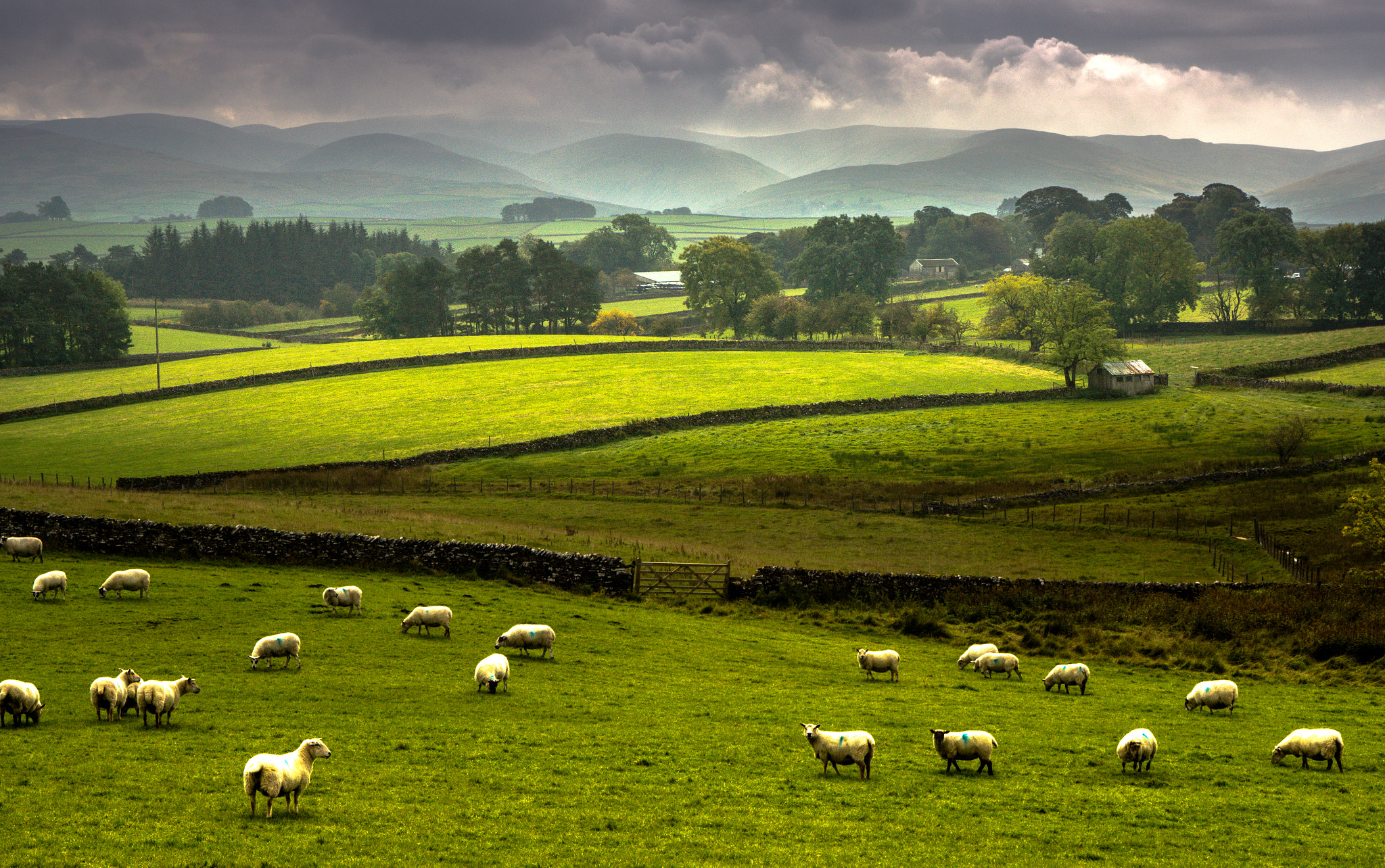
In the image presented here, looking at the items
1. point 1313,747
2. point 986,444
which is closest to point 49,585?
point 1313,747

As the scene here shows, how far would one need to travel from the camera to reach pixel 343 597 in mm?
28375

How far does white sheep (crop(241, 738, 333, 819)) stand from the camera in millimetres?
12945

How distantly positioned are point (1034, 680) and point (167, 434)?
71.1 metres

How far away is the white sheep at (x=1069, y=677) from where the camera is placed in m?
24.0

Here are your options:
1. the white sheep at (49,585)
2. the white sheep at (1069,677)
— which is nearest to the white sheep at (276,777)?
the white sheep at (1069,677)

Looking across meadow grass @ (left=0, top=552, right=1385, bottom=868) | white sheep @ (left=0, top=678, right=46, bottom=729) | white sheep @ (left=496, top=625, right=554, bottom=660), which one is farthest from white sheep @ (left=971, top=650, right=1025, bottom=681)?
white sheep @ (left=0, top=678, right=46, bottom=729)

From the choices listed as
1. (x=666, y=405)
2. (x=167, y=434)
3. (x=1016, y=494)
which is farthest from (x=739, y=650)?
(x=167, y=434)

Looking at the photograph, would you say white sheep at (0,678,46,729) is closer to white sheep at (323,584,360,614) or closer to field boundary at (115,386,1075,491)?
white sheep at (323,584,360,614)

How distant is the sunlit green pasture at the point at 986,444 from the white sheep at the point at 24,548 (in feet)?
94.5

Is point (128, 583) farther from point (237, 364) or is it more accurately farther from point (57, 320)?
point (57, 320)

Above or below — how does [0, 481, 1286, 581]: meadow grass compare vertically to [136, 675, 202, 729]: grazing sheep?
below

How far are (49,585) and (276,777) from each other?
18846mm

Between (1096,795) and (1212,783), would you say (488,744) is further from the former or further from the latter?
(1212,783)

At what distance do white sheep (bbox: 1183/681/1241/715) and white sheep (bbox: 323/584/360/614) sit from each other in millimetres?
21812
